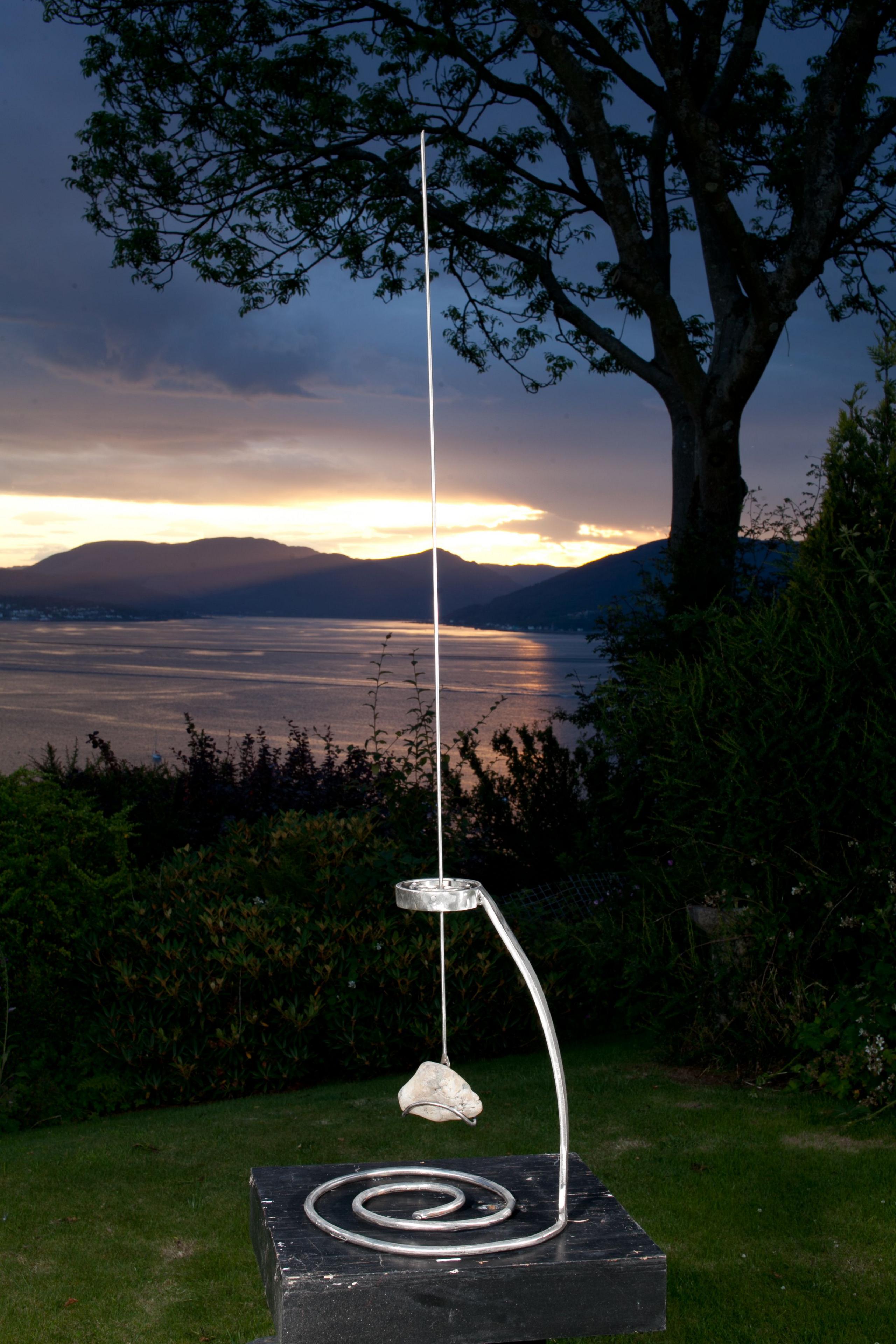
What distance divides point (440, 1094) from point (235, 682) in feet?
52.6

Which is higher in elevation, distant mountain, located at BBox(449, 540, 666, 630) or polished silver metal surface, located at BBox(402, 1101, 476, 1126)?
distant mountain, located at BBox(449, 540, 666, 630)

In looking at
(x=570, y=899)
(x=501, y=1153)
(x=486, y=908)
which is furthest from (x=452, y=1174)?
(x=570, y=899)

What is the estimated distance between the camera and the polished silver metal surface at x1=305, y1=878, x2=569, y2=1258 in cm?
206

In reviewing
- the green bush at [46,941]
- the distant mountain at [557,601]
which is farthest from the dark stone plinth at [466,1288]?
the distant mountain at [557,601]

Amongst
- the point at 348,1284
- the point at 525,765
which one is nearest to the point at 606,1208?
the point at 348,1284

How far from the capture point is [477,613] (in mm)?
25703

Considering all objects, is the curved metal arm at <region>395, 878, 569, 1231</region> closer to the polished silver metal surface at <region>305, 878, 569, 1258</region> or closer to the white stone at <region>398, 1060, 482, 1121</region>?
the polished silver metal surface at <region>305, 878, 569, 1258</region>

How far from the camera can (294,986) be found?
5891mm

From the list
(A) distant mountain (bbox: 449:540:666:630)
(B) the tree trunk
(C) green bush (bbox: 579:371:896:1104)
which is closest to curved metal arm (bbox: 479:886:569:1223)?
(C) green bush (bbox: 579:371:896:1104)

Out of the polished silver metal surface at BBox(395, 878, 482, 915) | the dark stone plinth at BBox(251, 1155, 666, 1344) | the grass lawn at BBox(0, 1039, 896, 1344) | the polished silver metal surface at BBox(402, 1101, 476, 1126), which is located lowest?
the grass lawn at BBox(0, 1039, 896, 1344)

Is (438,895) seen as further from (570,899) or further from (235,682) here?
(235,682)

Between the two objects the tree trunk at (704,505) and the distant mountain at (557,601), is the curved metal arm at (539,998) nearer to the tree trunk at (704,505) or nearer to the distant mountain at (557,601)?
the tree trunk at (704,505)

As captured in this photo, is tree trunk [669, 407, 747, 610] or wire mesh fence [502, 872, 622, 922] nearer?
wire mesh fence [502, 872, 622, 922]

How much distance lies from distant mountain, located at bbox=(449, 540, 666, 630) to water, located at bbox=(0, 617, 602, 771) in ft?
1.89
